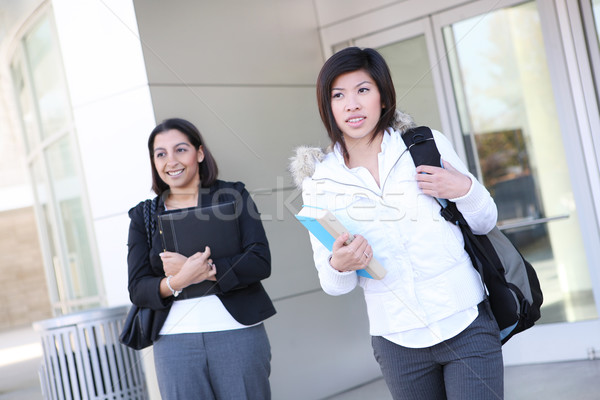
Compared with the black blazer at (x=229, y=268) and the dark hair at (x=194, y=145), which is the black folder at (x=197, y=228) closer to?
the black blazer at (x=229, y=268)

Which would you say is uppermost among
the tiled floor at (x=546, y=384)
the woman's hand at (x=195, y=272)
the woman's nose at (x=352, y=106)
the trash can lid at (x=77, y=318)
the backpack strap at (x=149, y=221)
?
the woman's nose at (x=352, y=106)

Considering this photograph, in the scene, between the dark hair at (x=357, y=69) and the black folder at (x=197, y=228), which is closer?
the dark hair at (x=357, y=69)

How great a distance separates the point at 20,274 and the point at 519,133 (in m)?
20.2

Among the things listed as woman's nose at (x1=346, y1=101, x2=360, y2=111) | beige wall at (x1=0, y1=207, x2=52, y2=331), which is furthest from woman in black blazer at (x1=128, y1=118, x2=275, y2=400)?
beige wall at (x1=0, y1=207, x2=52, y2=331)

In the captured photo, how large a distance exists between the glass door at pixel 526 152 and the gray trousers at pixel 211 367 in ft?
10.1

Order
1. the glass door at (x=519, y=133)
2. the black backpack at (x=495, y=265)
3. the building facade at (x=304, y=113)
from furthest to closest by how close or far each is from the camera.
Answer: the glass door at (x=519, y=133)
the building facade at (x=304, y=113)
the black backpack at (x=495, y=265)

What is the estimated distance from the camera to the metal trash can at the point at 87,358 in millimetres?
4082

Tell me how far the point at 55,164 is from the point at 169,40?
2.06 metres

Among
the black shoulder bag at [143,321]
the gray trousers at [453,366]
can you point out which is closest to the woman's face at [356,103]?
the gray trousers at [453,366]

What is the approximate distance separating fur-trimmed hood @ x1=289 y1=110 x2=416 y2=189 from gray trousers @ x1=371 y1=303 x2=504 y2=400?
0.60 m

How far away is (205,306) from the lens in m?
3.08

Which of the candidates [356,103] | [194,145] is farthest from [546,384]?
[356,103]

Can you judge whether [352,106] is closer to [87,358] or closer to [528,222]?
[87,358]

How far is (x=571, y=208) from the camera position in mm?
5164
